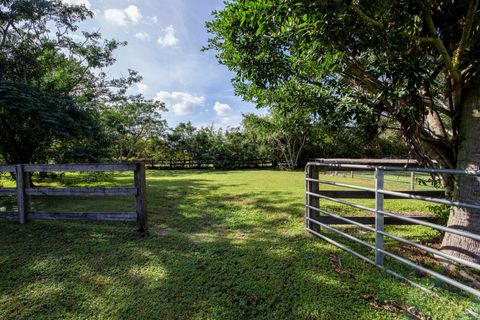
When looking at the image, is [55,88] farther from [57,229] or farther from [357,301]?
[357,301]

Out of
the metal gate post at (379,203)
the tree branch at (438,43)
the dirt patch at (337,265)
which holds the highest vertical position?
the tree branch at (438,43)

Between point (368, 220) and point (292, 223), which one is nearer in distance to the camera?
point (368, 220)

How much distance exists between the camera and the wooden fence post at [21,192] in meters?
3.78

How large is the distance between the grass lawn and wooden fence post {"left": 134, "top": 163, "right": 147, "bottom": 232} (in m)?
0.18

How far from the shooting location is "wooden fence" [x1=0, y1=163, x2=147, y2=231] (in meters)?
3.56

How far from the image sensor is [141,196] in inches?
141

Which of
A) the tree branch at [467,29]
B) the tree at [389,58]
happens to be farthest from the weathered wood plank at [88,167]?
the tree branch at [467,29]

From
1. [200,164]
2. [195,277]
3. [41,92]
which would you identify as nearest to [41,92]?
[41,92]

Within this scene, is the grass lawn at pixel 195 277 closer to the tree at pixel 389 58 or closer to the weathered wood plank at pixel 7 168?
the weathered wood plank at pixel 7 168

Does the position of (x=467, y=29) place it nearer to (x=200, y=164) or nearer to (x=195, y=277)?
(x=195, y=277)

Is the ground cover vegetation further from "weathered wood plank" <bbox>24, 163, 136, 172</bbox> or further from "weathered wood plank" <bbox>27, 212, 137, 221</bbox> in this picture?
"weathered wood plank" <bbox>24, 163, 136, 172</bbox>

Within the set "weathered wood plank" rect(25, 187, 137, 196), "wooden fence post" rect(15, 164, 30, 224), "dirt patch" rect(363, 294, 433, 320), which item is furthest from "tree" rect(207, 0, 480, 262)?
"wooden fence post" rect(15, 164, 30, 224)

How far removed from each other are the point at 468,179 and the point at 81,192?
17.3 ft

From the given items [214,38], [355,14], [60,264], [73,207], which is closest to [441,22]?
[355,14]
